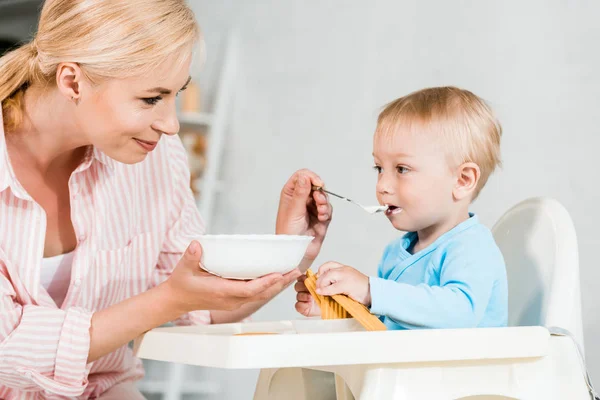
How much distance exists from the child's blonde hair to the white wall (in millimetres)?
383

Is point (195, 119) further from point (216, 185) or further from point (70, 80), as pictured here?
point (70, 80)

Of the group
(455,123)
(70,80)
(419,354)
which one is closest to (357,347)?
(419,354)

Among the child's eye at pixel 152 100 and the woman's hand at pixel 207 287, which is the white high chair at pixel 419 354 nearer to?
the woman's hand at pixel 207 287

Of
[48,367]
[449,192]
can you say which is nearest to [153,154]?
[48,367]

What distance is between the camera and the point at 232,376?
2.74 m

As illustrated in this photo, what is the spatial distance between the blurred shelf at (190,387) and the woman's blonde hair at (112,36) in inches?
72.2

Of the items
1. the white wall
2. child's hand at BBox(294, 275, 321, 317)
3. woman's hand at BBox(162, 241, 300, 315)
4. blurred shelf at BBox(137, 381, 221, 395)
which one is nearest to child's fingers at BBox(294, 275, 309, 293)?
child's hand at BBox(294, 275, 321, 317)

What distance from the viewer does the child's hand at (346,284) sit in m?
1.01

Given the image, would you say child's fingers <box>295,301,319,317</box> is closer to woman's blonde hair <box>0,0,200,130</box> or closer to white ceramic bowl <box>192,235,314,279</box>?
white ceramic bowl <box>192,235,314,279</box>

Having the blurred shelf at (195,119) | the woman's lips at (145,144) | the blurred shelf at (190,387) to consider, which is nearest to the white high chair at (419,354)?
the woman's lips at (145,144)

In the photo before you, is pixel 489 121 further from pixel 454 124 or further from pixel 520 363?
pixel 520 363

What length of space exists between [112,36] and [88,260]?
1.32ft

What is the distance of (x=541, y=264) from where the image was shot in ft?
3.74

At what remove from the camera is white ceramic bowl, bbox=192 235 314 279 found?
924 millimetres
